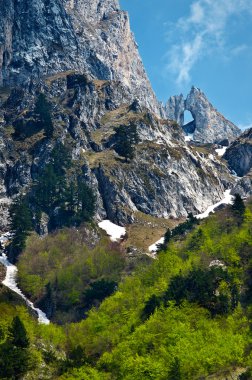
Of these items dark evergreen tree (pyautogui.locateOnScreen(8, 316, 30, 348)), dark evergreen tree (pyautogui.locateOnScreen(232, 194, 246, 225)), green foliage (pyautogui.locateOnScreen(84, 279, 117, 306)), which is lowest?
dark evergreen tree (pyautogui.locateOnScreen(8, 316, 30, 348))

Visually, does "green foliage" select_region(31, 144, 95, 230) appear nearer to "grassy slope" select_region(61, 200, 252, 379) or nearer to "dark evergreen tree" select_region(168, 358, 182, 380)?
"grassy slope" select_region(61, 200, 252, 379)

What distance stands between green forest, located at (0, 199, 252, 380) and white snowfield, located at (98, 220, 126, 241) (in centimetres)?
3688

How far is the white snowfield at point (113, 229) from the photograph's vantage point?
569 feet

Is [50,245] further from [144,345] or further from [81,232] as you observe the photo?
[144,345]

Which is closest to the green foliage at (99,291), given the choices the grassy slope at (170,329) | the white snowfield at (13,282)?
the white snowfield at (13,282)

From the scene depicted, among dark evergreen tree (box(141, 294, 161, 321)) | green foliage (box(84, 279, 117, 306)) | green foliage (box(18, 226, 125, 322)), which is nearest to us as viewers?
dark evergreen tree (box(141, 294, 161, 321))

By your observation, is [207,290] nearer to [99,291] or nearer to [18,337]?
[18,337]

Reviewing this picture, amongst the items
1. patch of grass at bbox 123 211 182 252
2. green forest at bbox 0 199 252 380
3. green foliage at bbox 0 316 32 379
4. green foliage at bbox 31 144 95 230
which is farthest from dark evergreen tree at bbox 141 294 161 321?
green foliage at bbox 31 144 95 230

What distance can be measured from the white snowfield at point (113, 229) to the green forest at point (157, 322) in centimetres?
3688

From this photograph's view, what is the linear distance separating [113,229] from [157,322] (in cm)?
10721

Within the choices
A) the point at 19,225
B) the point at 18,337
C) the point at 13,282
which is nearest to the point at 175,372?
the point at 18,337

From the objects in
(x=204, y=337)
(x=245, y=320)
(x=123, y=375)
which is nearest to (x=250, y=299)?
(x=245, y=320)

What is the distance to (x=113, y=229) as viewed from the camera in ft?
589

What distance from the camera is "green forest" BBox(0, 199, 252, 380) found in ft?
200
